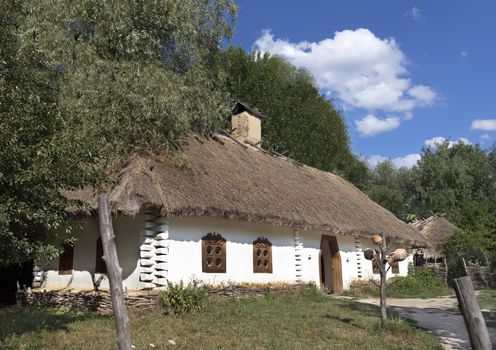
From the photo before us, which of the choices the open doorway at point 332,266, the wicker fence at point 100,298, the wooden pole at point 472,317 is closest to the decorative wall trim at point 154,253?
the wicker fence at point 100,298

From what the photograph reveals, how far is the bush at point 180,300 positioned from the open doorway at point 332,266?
308 inches

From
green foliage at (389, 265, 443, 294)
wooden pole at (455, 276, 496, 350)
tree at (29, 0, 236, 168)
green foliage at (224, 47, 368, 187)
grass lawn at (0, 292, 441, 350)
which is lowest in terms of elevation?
grass lawn at (0, 292, 441, 350)

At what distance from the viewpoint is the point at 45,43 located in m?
13.7

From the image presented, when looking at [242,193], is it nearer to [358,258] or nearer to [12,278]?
[358,258]

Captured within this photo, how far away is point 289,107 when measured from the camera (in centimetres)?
3128

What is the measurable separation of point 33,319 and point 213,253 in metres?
4.91

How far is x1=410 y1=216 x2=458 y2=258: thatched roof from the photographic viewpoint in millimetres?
29297

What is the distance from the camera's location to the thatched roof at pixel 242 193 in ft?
41.2

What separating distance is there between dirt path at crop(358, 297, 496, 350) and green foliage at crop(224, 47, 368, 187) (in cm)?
1559

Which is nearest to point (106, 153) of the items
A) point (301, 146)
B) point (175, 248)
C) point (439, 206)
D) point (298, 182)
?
point (175, 248)

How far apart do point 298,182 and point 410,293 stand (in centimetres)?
614

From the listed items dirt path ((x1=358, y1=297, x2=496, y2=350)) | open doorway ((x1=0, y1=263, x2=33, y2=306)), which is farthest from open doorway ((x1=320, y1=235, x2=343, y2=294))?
open doorway ((x1=0, y1=263, x2=33, y2=306))

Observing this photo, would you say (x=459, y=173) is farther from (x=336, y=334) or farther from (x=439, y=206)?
(x=336, y=334)

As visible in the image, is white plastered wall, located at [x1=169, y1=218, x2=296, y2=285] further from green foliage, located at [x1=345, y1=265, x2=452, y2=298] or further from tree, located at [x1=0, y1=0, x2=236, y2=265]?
green foliage, located at [x1=345, y1=265, x2=452, y2=298]
